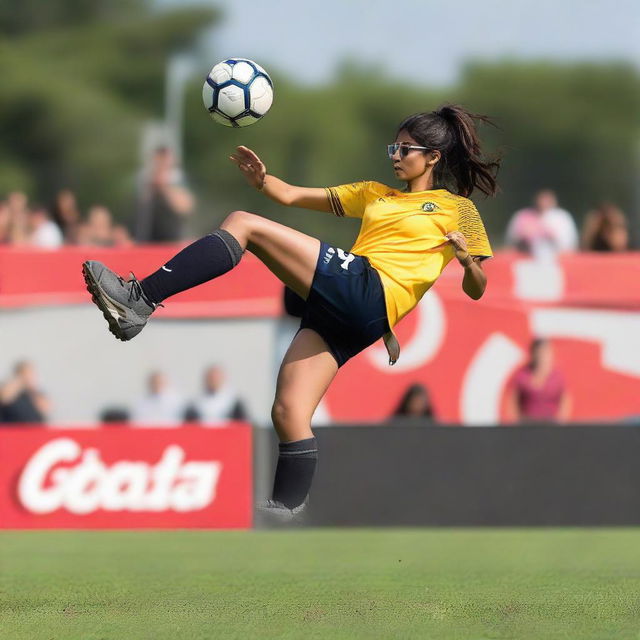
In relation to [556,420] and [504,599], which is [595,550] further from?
[504,599]

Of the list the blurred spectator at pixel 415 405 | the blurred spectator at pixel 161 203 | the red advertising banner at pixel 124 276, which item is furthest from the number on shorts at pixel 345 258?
the blurred spectator at pixel 161 203

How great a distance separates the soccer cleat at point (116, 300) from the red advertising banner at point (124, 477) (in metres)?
6.44

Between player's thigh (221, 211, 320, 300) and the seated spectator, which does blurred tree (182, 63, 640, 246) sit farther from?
player's thigh (221, 211, 320, 300)

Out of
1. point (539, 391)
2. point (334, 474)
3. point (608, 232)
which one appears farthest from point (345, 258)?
point (608, 232)

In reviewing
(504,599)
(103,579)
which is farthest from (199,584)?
(504,599)

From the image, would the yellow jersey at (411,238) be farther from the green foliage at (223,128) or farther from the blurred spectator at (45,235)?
the green foliage at (223,128)

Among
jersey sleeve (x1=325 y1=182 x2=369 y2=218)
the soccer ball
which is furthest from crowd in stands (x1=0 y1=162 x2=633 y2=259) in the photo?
jersey sleeve (x1=325 y1=182 x2=369 y2=218)

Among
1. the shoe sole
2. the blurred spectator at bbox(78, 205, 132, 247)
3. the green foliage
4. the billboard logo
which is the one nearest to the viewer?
the shoe sole

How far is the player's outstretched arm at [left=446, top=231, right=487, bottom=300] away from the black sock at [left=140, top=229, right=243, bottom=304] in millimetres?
1060

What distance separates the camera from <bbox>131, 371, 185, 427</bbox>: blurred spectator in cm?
1447

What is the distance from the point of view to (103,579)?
9.41 metres

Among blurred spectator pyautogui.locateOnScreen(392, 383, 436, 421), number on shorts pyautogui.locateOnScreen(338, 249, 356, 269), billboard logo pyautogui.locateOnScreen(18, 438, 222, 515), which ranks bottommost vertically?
billboard logo pyautogui.locateOnScreen(18, 438, 222, 515)

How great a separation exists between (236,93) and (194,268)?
1.18 meters

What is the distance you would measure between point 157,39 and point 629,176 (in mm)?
16976
